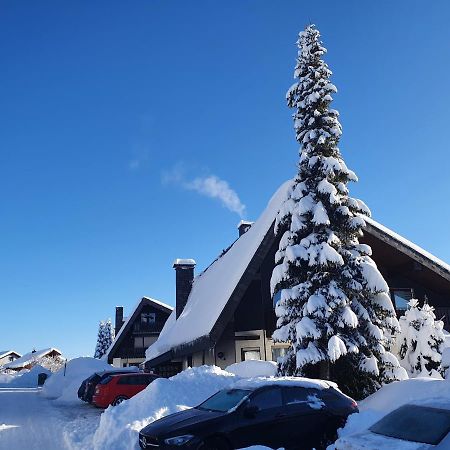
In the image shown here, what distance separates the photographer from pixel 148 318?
144 ft

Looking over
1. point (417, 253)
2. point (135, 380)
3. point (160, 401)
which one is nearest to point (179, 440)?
point (160, 401)

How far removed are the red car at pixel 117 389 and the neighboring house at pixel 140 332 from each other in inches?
876

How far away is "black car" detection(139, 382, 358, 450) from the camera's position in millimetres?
8047

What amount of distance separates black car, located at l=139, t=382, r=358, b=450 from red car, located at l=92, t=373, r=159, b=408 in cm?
996

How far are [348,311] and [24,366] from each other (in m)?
90.4

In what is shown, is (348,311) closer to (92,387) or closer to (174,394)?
Result: (174,394)

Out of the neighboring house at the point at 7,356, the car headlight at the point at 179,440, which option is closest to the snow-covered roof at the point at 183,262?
the car headlight at the point at 179,440

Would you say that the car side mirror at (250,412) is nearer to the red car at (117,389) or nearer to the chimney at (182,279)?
the red car at (117,389)

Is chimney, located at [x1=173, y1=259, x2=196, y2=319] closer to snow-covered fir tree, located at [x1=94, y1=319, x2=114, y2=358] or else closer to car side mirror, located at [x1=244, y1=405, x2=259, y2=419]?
car side mirror, located at [x1=244, y1=405, x2=259, y2=419]

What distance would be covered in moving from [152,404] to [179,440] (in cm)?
403

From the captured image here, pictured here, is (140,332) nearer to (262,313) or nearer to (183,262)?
(183,262)

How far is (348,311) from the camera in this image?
1424 centimetres

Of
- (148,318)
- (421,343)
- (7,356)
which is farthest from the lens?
(7,356)

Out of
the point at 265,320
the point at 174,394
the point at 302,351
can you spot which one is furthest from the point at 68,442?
the point at 265,320
